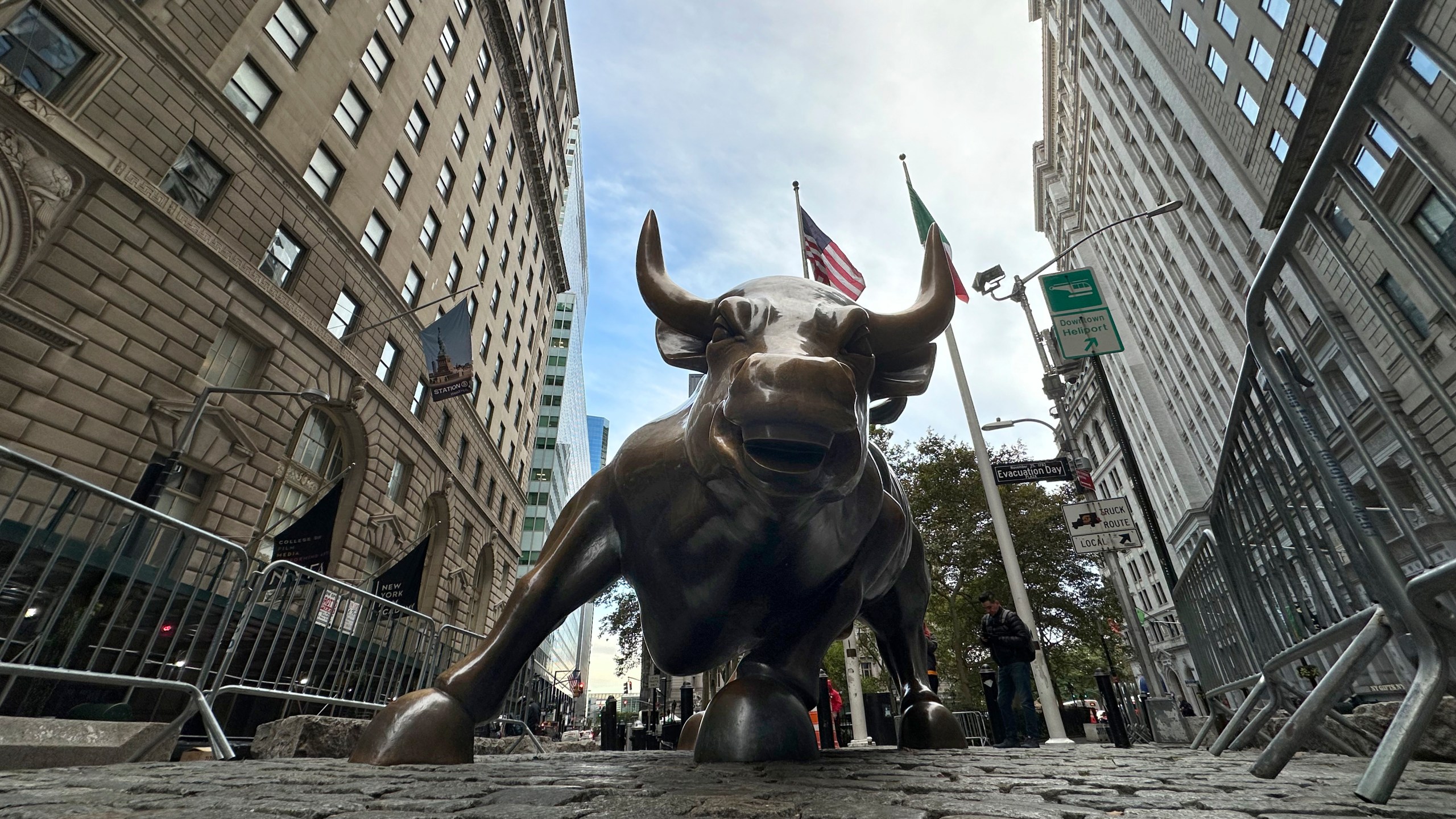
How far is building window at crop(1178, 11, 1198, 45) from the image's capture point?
23.5m

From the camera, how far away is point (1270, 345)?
2422 millimetres

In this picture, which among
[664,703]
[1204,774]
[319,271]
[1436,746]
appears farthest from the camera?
[319,271]

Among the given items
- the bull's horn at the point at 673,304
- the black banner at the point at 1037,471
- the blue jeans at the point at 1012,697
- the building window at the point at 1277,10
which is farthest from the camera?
the building window at the point at 1277,10

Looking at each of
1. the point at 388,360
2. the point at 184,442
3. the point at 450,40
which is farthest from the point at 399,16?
the point at 184,442

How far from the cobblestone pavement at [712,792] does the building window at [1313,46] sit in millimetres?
21772

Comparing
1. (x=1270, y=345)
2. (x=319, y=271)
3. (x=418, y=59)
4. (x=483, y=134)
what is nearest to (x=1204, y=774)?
(x=1270, y=345)

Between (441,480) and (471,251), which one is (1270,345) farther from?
(471,251)

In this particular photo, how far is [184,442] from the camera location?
10.7 meters

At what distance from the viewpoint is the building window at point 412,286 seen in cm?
2050

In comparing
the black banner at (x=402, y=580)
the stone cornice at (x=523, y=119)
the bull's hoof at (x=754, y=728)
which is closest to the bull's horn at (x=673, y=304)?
the bull's hoof at (x=754, y=728)

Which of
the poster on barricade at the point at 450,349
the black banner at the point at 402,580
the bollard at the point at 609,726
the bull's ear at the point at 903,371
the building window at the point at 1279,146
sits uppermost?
the building window at the point at 1279,146

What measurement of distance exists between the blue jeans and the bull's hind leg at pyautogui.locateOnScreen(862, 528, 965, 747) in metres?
5.41

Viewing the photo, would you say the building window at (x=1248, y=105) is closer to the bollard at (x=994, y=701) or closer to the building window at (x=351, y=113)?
the bollard at (x=994, y=701)

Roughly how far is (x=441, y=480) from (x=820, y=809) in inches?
905
